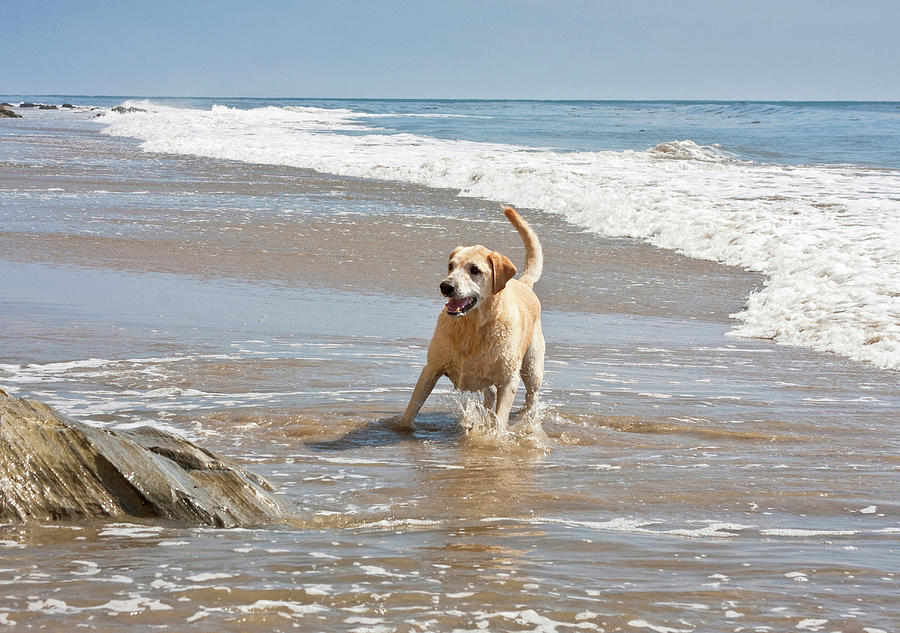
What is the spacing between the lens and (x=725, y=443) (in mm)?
5812

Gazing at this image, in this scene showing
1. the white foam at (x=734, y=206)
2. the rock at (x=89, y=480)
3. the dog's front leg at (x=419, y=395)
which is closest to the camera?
the rock at (x=89, y=480)

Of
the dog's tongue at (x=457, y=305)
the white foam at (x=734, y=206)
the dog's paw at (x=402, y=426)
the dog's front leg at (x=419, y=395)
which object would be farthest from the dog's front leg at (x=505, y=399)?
the white foam at (x=734, y=206)

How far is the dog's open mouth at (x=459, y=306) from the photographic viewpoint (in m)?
5.64

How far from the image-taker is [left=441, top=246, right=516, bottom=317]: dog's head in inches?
220

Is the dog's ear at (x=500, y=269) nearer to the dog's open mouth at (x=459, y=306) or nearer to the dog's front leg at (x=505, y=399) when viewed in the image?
the dog's open mouth at (x=459, y=306)

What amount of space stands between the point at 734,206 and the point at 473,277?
12796mm

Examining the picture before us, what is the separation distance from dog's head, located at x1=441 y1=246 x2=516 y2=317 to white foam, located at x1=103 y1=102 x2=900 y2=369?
160 inches

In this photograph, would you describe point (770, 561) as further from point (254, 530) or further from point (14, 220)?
point (14, 220)

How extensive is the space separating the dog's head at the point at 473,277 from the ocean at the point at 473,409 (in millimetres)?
828

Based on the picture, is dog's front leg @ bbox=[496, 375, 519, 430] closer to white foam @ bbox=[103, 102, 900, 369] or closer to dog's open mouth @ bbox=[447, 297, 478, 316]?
dog's open mouth @ bbox=[447, 297, 478, 316]

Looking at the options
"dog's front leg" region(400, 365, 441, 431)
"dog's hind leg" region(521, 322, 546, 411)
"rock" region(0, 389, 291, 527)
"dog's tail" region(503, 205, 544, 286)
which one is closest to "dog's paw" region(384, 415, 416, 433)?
"dog's front leg" region(400, 365, 441, 431)

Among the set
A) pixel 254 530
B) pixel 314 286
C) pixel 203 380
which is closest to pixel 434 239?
pixel 314 286

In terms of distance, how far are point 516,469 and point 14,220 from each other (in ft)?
38.3

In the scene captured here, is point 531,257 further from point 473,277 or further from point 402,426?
point 402,426
